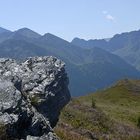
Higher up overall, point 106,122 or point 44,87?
point 44,87

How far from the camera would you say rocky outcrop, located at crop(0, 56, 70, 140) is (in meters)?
15.2

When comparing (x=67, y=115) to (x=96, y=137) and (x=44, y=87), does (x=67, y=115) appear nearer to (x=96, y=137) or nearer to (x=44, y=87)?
(x=96, y=137)

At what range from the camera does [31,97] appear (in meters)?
21.2

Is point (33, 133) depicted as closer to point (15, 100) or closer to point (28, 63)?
point (15, 100)

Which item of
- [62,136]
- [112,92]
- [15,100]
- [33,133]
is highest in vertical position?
[15,100]

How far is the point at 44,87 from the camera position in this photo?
74.1ft

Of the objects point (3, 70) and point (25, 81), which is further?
point (25, 81)

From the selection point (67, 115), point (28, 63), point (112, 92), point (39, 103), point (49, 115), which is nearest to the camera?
point (39, 103)

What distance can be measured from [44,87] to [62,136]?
2.99m

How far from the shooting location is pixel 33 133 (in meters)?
15.8

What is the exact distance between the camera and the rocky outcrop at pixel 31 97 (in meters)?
15.2

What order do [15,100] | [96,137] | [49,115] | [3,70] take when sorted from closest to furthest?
[15,100]
[3,70]
[49,115]
[96,137]

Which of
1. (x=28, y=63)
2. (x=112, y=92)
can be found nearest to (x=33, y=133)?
(x=28, y=63)

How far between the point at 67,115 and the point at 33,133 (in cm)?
2390
